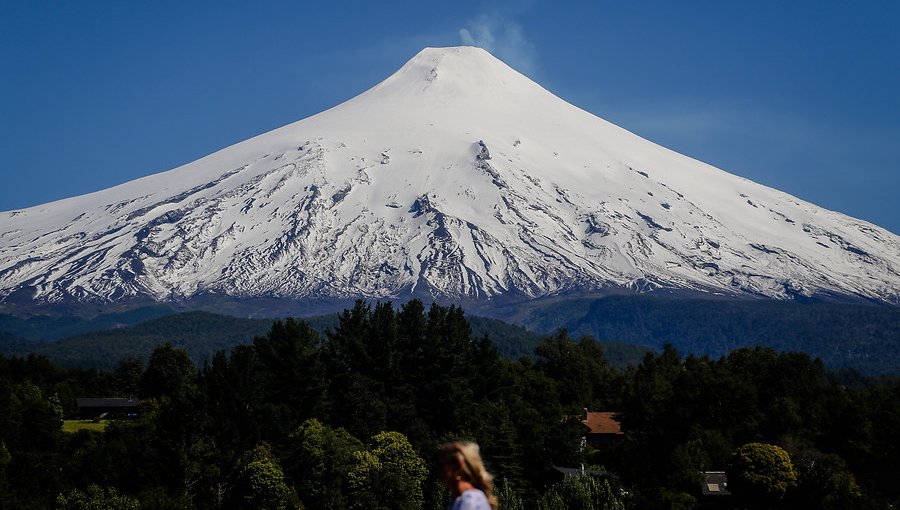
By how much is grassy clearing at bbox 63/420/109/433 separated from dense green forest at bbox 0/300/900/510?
78.1 inches

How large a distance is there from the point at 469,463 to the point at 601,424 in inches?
2963

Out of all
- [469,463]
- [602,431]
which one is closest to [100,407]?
[602,431]

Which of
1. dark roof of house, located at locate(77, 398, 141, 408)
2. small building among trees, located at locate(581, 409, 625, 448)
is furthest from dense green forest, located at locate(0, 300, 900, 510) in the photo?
dark roof of house, located at locate(77, 398, 141, 408)

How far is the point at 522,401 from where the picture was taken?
260ft

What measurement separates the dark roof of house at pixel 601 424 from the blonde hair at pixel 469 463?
→ 71.6 m

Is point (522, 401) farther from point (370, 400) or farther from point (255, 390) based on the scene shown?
point (255, 390)

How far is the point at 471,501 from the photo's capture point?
43.3ft

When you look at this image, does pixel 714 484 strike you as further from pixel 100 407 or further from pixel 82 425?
pixel 100 407

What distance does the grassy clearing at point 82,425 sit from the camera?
84.2 meters

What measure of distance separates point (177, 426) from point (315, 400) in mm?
10188

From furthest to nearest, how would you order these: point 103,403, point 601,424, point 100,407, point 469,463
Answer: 1. point 100,407
2. point 103,403
3. point 601,424
4. point 469,463

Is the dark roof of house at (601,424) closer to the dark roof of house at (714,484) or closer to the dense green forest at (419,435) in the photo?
the dense green forest at (419,435)

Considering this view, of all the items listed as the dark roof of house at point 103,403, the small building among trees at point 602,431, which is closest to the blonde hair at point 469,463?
the small building among trees at point 602,431

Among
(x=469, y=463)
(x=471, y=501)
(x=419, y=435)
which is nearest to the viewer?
(x=471, y=501)
